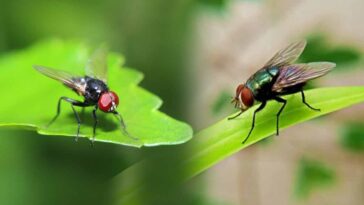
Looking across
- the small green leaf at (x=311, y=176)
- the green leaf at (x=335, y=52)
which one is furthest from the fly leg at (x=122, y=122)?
the small green leaf at (x=311, y=176)

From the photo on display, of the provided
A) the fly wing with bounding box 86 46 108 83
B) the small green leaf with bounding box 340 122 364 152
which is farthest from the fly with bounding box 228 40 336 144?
the small green leaf with bounding box 340 122 364 152

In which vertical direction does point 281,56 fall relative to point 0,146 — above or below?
above

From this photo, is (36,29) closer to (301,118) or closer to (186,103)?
(186,103)

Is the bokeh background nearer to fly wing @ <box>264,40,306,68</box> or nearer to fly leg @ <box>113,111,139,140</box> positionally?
fly wing @ <box>264,40,306,68</box>

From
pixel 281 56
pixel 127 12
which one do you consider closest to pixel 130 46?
pixel 127 12

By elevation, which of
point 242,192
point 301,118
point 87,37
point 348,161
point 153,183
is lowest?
point 242,192

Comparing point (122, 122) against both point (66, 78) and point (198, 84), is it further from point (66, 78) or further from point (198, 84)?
point (198, 84)

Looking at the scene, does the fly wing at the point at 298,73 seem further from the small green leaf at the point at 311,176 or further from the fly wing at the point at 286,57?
the small green leaf at the point at 311,176
